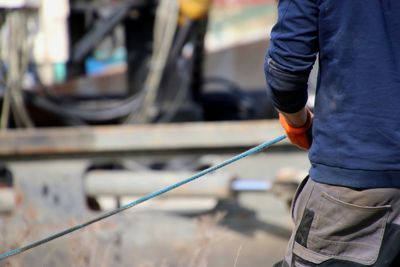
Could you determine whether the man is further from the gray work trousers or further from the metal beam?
the metal beam

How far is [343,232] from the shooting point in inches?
79.3

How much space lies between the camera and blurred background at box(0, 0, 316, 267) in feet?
13.2

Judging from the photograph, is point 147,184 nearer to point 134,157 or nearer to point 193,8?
point 134,157

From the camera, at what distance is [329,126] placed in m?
2.05

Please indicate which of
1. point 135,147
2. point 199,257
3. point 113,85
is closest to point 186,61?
point 135,147

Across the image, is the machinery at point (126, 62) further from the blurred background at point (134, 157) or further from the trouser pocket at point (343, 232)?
the trouser pocket at point (343, 232)

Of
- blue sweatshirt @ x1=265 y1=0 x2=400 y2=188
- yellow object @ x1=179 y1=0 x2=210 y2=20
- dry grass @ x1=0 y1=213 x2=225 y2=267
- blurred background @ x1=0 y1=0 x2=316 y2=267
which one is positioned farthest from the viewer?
yellow object @ x1=179 y1=0 x2=210 y2=20

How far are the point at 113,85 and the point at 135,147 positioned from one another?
4.01m

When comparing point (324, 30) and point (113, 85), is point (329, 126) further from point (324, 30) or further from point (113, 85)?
point (113, 85)

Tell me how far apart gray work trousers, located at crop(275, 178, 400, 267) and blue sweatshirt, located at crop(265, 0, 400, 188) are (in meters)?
0.04

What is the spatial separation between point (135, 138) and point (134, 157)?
169mm

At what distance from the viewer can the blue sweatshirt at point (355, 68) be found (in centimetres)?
197

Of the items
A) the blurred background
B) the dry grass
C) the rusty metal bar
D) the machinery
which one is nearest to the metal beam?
the blurred background

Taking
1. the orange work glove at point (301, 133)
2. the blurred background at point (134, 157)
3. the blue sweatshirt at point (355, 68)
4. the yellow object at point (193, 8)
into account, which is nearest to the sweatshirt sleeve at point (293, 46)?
the blue sweatshirt at point (355, 68)
